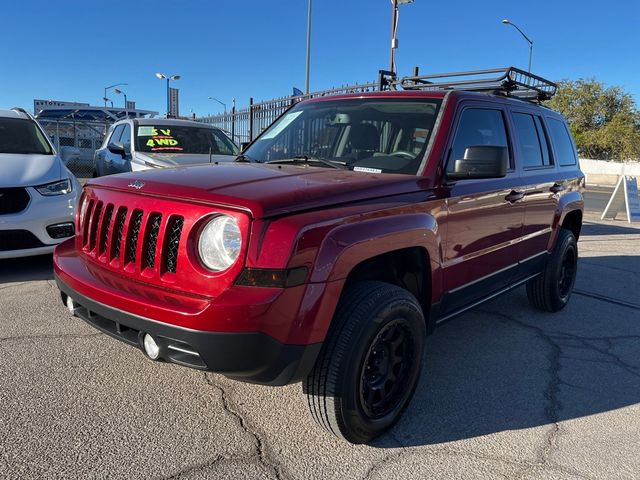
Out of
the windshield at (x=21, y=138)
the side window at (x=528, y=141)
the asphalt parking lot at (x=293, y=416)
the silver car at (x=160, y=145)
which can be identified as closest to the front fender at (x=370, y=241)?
the asphalt parking lot at (x=293, y=416)

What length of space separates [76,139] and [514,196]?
18.1m

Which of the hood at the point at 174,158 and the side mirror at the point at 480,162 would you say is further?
the hood at the point at 174,158

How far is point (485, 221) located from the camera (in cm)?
352

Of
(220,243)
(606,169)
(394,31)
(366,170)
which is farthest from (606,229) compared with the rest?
(606,169)

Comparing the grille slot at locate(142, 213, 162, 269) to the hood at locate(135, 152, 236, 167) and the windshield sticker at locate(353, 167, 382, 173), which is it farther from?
the hood at locate(135, 152, 236, 167)

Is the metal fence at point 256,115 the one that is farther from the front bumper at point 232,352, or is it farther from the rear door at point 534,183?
the front bumper at point 232,352

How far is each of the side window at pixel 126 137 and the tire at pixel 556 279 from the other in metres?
6.16

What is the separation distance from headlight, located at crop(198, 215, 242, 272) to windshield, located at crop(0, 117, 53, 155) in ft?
15.8

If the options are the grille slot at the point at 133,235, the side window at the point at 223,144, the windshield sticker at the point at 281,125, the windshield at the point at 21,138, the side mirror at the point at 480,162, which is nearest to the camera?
the grille slot at the point at 133,235

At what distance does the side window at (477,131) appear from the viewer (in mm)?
3337

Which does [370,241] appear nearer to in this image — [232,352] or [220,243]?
[220,243]

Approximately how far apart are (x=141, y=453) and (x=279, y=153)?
2131 mm

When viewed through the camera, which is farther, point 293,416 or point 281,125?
point 281,125

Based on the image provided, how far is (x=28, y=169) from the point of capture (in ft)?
17.8
